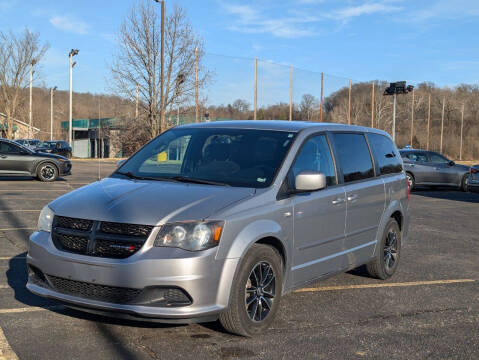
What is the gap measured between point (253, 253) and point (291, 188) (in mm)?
847

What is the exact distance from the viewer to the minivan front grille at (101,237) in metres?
4.28

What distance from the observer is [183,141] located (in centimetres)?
612

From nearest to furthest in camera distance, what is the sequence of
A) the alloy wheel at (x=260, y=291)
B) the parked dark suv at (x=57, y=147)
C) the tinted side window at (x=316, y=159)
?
the alloy wheel at (x=260, y=291)
the tinted side window at (x=316, y=159)
the parked dark suv at (x=57, y=147)

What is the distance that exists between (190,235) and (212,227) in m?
0.17

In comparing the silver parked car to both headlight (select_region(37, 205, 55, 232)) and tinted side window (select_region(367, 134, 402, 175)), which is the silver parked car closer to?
tinted side window (select_region(367, 134, 402, 175))

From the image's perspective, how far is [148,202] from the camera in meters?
4.57

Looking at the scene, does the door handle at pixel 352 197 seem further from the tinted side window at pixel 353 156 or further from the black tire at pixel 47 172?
the black tire at pixel 47 172

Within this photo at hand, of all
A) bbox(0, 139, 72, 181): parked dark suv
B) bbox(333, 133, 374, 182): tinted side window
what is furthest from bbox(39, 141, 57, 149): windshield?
bbox(333, 133, 374, 182): tinted side window

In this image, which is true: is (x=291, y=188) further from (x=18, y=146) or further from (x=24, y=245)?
(x=18, y=146)

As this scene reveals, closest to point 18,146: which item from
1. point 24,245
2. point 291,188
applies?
point 24,245

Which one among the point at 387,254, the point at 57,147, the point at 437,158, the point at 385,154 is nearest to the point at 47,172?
the point at 437,158

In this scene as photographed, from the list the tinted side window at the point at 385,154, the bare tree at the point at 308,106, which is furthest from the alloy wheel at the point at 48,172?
the bare tree at the point at 308,106

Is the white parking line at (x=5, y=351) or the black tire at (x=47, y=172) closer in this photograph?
the white parking line at (x=5, y=351)

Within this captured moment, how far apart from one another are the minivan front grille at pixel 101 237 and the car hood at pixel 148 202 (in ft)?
0.15
